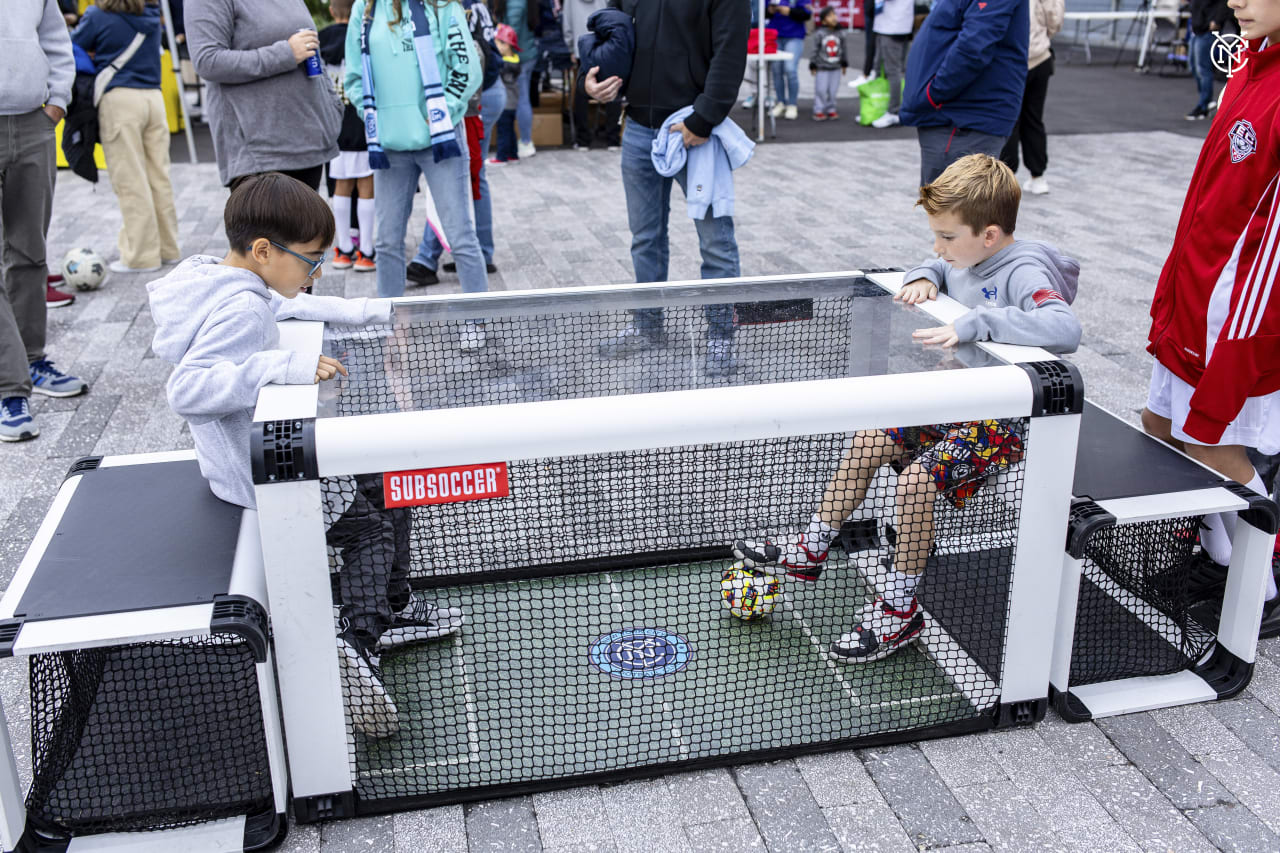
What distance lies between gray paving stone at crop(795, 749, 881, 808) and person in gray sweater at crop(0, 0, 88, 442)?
129 inches

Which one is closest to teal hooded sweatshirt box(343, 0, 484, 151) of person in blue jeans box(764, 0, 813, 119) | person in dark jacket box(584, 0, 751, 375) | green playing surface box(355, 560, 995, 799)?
person in dark jacket box(584, 0, 751, 375)

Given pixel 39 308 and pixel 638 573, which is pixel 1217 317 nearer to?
pixel 638 573

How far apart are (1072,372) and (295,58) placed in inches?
137

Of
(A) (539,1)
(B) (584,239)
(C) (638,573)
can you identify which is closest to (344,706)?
(C) (638,573)

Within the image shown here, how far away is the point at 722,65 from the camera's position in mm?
4371

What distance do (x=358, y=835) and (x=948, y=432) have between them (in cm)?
149

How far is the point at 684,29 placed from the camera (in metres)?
4.43

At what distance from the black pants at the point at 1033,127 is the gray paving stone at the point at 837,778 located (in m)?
5.91

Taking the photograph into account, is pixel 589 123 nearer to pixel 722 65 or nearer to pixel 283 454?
pixel 722 65

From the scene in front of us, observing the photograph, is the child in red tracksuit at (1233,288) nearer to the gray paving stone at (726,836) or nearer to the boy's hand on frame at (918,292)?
the boy's hand on frame at (918,292)

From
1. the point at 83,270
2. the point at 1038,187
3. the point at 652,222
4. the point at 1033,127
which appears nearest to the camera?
the point at 652,222

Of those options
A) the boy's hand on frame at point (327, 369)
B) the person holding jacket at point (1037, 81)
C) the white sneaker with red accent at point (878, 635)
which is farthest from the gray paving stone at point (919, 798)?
the person holding jacket at point (1037, 81)

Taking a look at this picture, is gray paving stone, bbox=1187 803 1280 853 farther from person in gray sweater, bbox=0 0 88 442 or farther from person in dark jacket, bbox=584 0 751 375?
person in gray sweater, bbox=0 0 88 442

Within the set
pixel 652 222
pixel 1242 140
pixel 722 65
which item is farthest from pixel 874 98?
pixel 1242 140
